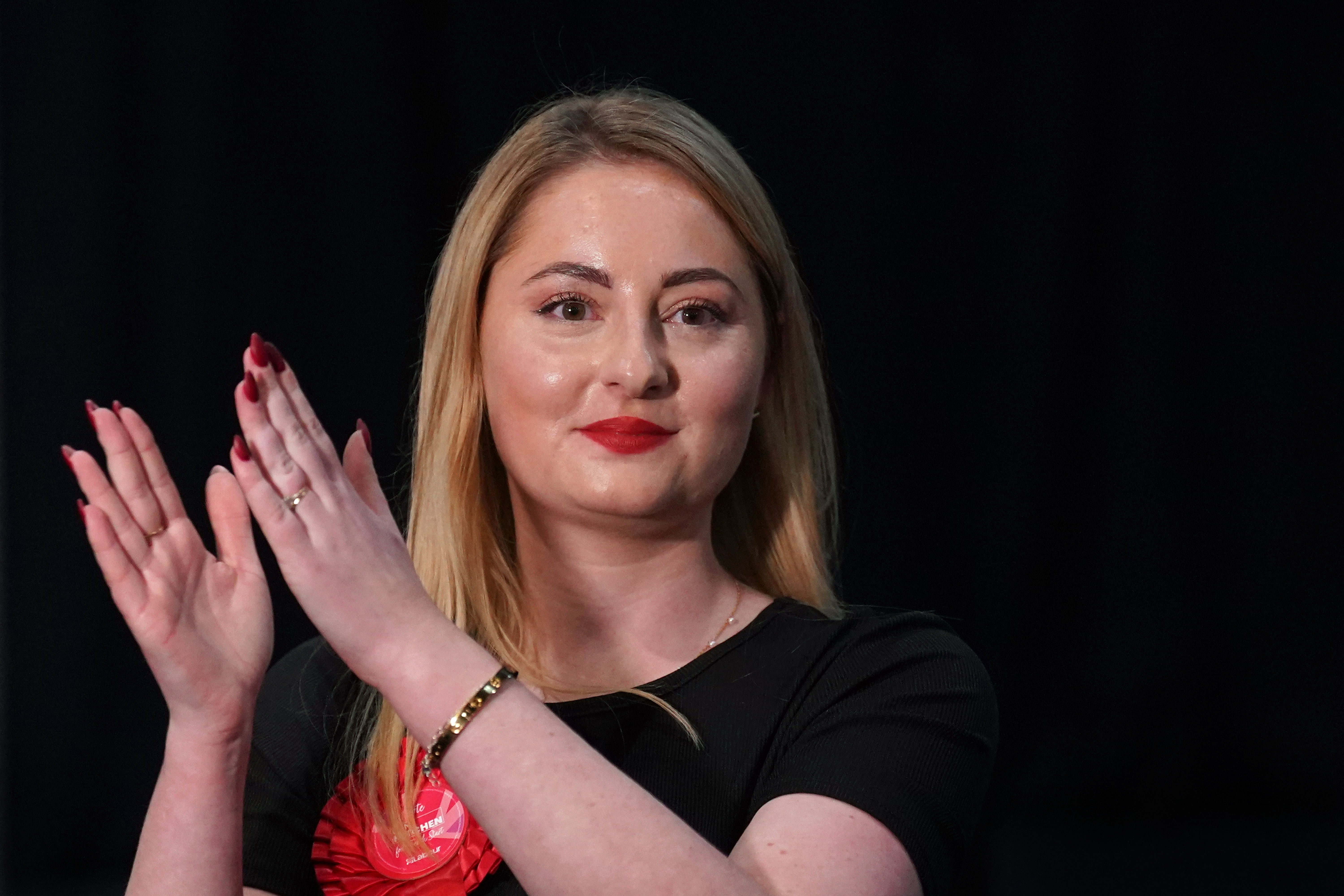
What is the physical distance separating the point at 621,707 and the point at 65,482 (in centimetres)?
146

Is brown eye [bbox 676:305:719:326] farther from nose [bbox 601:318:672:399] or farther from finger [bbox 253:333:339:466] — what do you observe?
finger [bbox 253:333:339:466]

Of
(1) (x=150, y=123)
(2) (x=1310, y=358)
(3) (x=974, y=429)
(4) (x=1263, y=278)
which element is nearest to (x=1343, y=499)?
(2) (x=1310, y=358)

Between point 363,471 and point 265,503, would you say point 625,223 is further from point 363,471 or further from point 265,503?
point 265,503

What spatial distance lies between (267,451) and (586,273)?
444 mm

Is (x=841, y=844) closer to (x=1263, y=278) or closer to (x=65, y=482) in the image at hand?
(x=65, y=482)

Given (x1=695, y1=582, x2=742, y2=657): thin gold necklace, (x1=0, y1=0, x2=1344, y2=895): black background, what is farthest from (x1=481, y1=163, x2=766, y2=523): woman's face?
(x1=0, y1=0, x2=1344, y2=895): black background

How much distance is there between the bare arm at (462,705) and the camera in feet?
3.67

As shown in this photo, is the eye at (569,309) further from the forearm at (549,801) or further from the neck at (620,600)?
the forearm at (549,801)

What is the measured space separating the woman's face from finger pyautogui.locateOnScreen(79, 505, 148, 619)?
1.38 ft

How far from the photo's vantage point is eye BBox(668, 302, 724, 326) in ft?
5.00

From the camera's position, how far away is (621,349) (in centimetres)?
147

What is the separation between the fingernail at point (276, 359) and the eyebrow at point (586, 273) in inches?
15.1

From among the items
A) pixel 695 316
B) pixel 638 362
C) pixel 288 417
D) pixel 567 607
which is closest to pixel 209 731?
pixel 288 417

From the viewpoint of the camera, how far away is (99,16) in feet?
8.11
